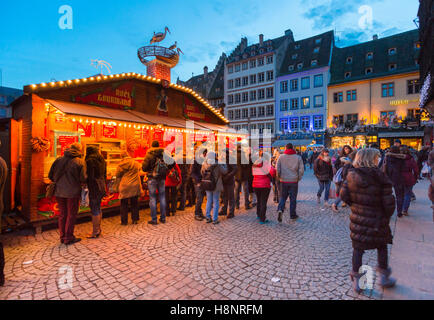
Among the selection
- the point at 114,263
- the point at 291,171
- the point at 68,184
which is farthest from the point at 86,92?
the point at 291,171

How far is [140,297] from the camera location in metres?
2.84

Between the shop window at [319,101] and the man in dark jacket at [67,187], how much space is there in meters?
32.8

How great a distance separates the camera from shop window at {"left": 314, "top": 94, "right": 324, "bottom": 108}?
103 feet

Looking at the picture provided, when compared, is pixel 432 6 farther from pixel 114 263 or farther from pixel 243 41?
pixel 243 41

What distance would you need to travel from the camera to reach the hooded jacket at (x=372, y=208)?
278 cm

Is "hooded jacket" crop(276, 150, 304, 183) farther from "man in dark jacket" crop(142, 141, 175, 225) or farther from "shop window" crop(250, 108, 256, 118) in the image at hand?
"shop window" crop(250, 108, 256, 118)

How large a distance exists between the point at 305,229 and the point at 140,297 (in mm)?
3959

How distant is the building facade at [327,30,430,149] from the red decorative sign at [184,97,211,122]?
2324 cm

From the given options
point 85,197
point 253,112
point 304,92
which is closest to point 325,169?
point 85,197

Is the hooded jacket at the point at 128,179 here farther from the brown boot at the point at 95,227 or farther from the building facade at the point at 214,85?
the building facade at the point at 214,85

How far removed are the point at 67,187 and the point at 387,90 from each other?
111ft

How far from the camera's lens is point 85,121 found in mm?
7023

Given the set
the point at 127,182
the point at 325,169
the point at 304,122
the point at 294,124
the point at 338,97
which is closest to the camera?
the point at 127,182

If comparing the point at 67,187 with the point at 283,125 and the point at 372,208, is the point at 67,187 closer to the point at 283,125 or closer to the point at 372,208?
the point at 372,208
